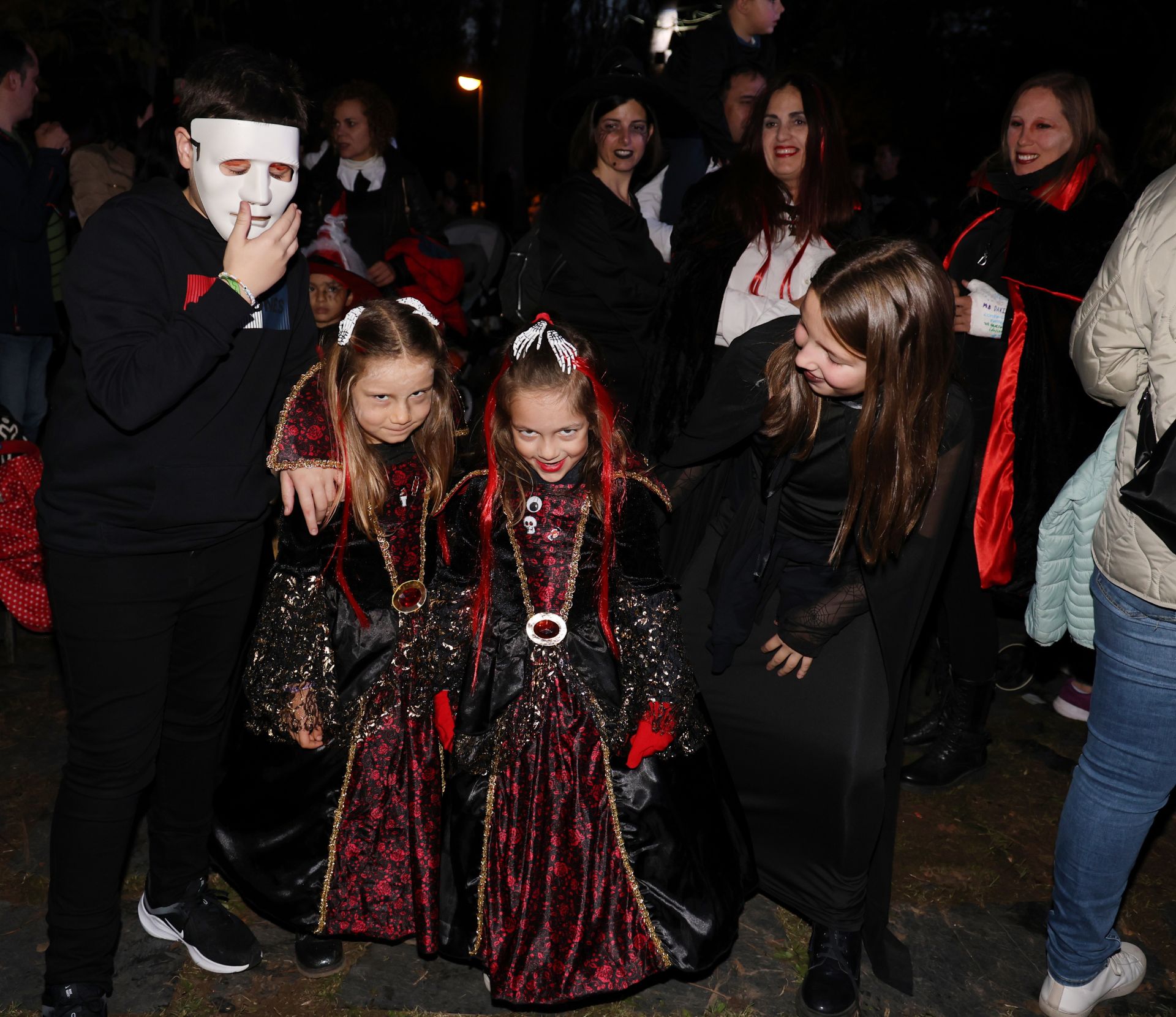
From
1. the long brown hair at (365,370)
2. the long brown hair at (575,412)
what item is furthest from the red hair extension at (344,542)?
the long brown hair at (575,412)

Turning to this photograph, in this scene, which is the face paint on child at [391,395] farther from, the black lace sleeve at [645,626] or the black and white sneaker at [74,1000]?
the black and white sneaker at [74,1000]

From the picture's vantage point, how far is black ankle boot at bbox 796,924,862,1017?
2.60 metres

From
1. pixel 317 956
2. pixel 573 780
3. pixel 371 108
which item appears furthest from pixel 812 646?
pixel 371 108

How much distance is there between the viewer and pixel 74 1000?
2.33 m

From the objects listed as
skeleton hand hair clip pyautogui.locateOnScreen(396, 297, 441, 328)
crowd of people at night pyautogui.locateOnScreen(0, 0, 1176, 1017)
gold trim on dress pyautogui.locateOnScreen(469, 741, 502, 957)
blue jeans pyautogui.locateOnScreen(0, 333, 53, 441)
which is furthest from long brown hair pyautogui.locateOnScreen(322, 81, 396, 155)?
gold trim on dress pyautogui.locateOnScreen(469, 741, 502, 957)

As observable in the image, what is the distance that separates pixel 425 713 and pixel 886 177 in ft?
25.2

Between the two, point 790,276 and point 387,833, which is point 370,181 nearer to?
point 790,276

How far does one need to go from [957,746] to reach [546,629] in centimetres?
189

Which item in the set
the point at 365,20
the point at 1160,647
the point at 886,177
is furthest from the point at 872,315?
the point at 365,20

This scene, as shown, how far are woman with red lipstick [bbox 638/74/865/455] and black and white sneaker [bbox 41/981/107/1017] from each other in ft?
7.38

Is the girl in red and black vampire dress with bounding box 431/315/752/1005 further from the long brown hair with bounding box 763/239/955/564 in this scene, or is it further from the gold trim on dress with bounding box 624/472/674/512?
the long brown hair with bounding box 763/239/955/564

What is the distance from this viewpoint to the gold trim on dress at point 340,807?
8.48ft

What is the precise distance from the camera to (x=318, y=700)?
101 inches

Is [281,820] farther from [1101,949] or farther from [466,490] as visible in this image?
[1101,949]
